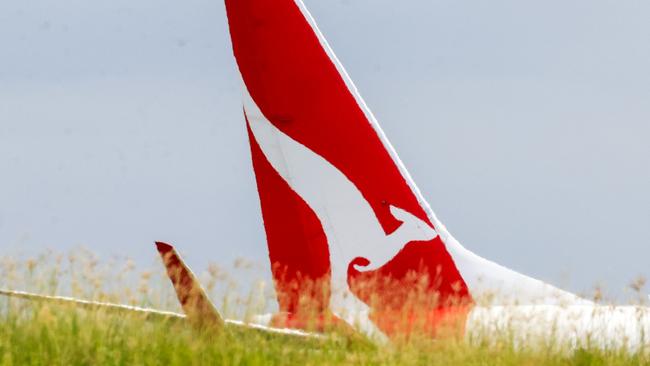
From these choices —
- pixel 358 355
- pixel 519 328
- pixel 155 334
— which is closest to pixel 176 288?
pixel 155 334

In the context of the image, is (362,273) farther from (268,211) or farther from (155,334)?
(155,334)

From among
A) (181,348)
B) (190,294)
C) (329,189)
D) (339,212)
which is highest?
(329,189)

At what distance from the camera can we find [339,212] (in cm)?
1563

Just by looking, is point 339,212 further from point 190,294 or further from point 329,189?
point 190,294

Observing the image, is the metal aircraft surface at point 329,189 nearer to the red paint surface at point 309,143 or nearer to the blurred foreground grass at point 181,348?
the red paint surface at point 309,143

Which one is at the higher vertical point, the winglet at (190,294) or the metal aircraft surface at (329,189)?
the metal aircraft surface at (329,189)

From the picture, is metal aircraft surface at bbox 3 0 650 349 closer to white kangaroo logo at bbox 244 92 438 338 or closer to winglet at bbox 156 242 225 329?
white kangaroo logo at bbox 244 92 438 338

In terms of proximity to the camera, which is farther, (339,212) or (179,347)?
(339,212)

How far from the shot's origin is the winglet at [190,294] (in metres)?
9.95

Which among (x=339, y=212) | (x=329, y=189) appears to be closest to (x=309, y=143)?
(x=329, y=189)

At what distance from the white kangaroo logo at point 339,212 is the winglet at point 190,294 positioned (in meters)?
5.16

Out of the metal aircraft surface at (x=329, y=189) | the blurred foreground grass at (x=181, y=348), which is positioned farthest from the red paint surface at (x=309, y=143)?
the blurred foreground grass at (x=181, y=348)

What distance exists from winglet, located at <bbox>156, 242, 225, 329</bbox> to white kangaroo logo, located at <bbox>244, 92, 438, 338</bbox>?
5156 mm

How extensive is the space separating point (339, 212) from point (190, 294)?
19.0ft
